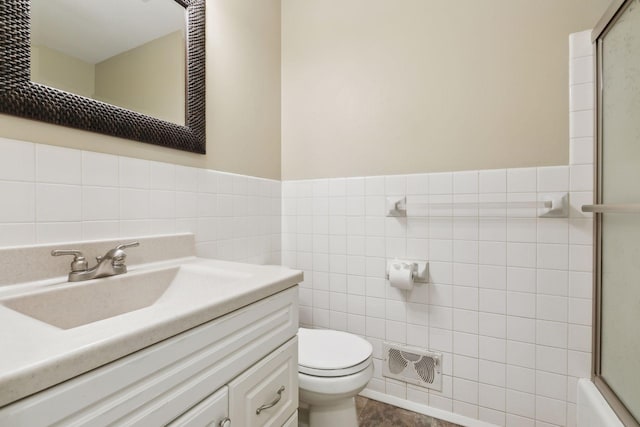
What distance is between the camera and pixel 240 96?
1.54 m

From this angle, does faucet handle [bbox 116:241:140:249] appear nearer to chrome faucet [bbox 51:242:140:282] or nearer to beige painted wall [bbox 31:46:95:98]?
chrome faucet [bbox 51:242:140:282]

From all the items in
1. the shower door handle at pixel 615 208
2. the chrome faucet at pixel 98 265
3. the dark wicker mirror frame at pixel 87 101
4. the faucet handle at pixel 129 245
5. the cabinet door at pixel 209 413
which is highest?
the dark wicker mirror frame at pixel 87 101

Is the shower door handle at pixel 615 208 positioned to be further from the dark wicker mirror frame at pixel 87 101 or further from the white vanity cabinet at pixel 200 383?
the dark wicker mirror frame at pixel 87 101

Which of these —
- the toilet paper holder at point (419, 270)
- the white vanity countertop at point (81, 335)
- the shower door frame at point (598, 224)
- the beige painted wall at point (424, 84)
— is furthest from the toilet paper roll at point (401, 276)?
the white vanity countertop at point (81, 335)

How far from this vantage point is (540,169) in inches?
50.3

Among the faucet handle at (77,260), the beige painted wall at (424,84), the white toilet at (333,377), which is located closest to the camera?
the faucet handle at (77,260)


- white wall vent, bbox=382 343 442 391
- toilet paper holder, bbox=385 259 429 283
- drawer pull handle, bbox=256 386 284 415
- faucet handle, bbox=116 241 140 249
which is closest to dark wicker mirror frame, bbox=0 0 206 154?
faucet handle, bbox=116 241 140 249

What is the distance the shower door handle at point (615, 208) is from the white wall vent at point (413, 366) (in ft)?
3.04

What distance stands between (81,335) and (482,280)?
58.3 inches

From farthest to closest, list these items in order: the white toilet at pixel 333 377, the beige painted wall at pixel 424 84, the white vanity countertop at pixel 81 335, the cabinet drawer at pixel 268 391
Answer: the beige painted wall at pixel 424 84 < the white toilet at pixel 333 377 < the cabinet drawer at pixel 268 391 < the white vanity countertop at pixel 81 335

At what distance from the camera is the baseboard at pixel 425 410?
4.56 ft

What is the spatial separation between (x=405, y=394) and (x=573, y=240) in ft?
3.60

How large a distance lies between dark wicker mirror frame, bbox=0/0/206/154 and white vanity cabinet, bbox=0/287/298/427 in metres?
0.77

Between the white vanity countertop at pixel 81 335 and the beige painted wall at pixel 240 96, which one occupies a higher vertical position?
the beige painted wall at pixel 240 96
